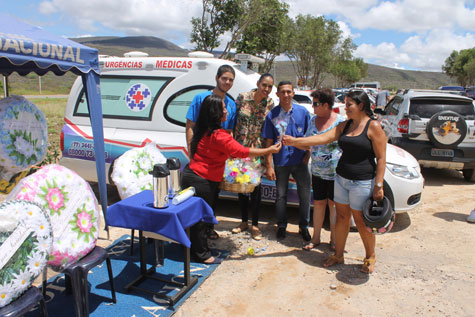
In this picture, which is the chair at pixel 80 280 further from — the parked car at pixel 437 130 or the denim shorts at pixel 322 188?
the parked car at pixel 437 130

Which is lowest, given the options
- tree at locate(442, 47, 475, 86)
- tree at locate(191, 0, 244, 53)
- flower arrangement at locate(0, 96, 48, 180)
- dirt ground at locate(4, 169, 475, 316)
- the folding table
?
dirt ground at locate(4, 169, 475, 316)

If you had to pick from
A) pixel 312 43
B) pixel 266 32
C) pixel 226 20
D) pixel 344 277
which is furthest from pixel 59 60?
pixel 312 43

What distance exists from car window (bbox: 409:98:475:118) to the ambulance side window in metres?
4.64

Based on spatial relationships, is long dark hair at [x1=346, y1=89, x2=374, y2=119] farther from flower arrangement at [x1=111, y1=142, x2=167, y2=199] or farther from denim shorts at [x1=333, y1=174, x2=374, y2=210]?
flower arrangement at [x1=111, y1=142, x2=167, y2=199]

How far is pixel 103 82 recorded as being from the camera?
17.6ft

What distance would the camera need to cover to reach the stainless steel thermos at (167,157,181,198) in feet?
10.1

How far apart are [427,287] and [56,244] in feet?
10.6

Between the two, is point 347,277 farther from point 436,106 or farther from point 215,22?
point 215,22

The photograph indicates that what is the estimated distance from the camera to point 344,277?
139 inches

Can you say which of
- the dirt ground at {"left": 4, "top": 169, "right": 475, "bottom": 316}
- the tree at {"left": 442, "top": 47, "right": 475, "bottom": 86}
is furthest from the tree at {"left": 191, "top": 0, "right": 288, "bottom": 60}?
the tree at {"left": 442, "top": 47, "right": 475, "bottom": 86}

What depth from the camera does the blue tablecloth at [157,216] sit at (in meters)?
2.79

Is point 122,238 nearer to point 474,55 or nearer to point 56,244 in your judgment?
point 56,244

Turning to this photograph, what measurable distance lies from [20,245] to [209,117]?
1.76 metres

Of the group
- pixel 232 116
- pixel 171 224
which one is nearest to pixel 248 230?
pixel 232 116
